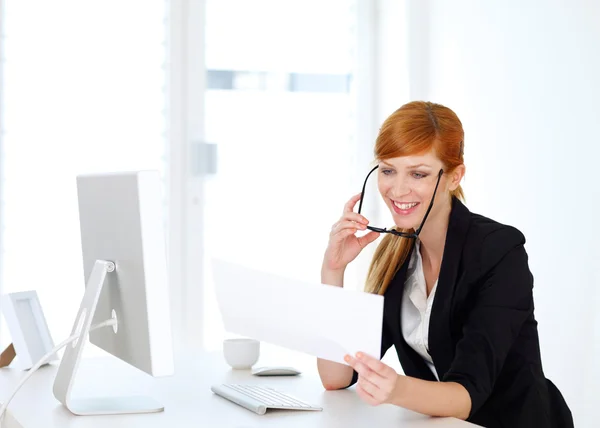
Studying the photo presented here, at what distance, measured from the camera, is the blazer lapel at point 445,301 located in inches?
72.3

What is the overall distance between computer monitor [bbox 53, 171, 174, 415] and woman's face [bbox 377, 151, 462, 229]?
0.62 meters

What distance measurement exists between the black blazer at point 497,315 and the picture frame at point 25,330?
0.76m

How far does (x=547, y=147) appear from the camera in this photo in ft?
9.64

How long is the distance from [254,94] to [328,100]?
1.19ft

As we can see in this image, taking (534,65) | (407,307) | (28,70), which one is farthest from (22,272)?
(534,65)

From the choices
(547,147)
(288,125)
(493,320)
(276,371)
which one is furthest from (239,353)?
(288,125)

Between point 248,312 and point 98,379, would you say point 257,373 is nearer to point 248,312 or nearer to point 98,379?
point 98,379

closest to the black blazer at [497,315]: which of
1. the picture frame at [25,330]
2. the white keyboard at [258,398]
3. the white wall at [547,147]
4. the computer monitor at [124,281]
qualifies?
the white keyboard at [258,398]

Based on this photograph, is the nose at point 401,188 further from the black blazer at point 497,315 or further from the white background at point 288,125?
the white background at point 288,125

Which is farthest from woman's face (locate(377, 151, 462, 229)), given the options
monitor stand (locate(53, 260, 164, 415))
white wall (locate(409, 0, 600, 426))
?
white wall (locate(409, 0, 600, 426))

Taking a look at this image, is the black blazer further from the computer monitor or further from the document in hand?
the computer monitor

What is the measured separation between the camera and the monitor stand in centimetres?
157

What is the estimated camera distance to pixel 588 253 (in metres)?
2.73

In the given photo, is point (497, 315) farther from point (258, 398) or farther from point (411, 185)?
point (258, 398)
